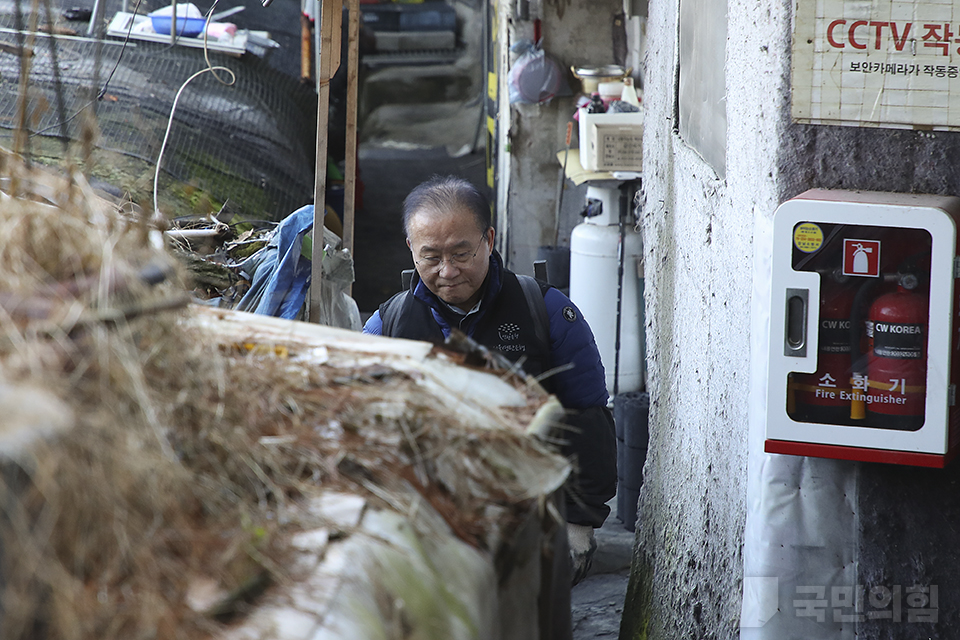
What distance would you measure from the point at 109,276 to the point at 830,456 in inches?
63.6

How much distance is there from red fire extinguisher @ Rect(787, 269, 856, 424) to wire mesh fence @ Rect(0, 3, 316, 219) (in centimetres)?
345

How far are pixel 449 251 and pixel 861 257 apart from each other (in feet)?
4.03

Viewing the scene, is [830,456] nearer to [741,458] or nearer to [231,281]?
[741,458]

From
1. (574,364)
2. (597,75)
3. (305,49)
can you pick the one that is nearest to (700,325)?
(574,364)

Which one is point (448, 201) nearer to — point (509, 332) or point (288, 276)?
point (509, 332)

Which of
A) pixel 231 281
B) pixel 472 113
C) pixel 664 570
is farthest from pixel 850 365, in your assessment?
pixel 472 113

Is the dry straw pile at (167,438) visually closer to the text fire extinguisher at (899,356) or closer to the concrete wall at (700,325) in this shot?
the text fire extinguisher at (899,356)

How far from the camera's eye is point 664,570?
10.6 feet

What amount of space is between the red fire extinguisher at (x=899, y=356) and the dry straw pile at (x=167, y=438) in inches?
35.7

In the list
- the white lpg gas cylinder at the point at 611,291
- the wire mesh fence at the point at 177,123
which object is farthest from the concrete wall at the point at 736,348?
the wire mesh fence at the point at 177,123

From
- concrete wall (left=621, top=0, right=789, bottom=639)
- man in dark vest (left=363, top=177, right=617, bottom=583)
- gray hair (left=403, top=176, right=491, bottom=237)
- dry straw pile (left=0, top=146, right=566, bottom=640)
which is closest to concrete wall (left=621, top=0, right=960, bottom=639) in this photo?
concrete wall (left=621, top=0, right=789, bottom=639)

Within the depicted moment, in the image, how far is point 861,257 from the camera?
6.53 feet

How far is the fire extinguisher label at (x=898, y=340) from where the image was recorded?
1.97 m

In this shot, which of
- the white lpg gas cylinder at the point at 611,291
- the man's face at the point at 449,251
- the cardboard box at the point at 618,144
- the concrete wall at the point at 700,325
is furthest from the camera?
the white lpg gas cylinder at the point at 611,291
